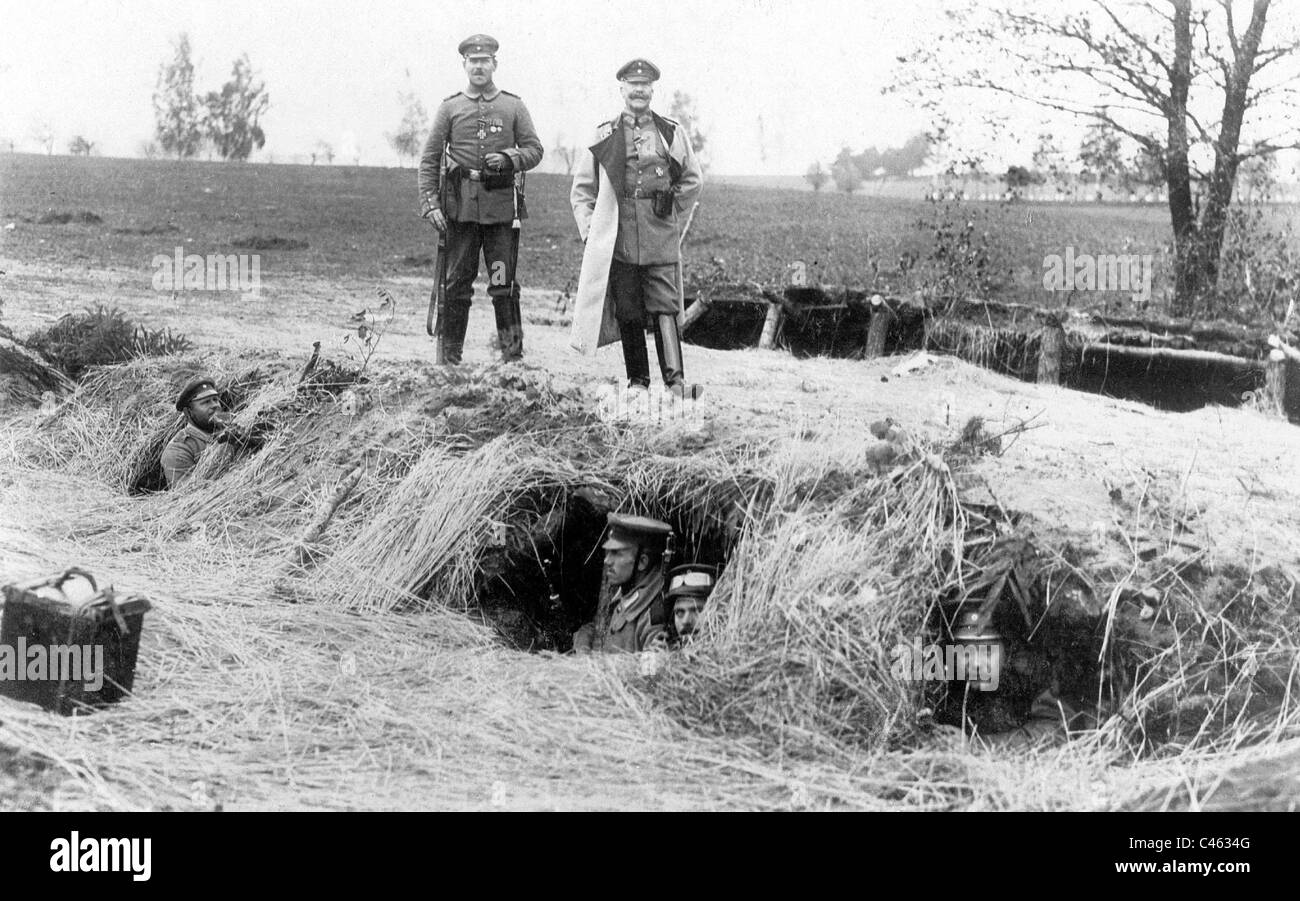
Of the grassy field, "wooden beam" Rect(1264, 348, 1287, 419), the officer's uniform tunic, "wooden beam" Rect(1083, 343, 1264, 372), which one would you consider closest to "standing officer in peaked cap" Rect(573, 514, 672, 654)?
the officer's uniform tunic

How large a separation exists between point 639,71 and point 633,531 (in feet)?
9.06

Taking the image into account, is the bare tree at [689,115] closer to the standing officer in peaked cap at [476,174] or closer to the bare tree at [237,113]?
the standing officer in peaked cap at [476,174]

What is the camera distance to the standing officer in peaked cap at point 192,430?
6.39 meters

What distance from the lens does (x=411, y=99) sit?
933cm

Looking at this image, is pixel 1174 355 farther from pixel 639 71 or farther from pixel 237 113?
pixel 237 113

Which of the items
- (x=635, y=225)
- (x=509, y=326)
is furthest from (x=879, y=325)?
(x=635, y=225)

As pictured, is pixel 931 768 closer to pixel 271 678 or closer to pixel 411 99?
pixel 271 678

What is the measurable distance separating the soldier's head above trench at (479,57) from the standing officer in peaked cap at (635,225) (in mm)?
1242

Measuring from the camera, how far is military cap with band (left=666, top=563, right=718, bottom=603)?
4.98 meters

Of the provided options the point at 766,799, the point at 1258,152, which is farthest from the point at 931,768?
→ the point at 1258,152

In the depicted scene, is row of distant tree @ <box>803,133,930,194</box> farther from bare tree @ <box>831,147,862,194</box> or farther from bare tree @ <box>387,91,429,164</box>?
bare tree @ <box>387,91,429,164</box>

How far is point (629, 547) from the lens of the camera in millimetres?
5250

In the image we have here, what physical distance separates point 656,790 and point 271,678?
1.62 metres

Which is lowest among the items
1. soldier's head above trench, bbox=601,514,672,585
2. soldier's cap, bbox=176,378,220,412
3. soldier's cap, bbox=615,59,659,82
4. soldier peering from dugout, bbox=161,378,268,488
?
soldier's head above trench, bbox=601,514,672,585
